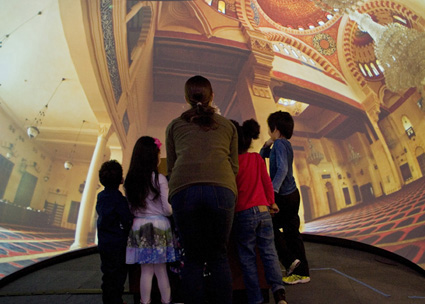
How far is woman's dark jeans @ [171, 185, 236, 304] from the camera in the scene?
27.5 inches

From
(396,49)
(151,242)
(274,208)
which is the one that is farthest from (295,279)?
(396,49)

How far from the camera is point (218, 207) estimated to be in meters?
0.70

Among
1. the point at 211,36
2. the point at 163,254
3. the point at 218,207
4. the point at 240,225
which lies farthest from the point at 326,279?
the point at 211,36

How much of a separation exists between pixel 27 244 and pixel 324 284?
86.8 inches

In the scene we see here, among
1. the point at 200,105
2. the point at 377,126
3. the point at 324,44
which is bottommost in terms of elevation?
the point at 200,105

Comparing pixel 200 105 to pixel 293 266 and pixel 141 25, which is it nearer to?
pixel 293 266

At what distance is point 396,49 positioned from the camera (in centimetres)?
257

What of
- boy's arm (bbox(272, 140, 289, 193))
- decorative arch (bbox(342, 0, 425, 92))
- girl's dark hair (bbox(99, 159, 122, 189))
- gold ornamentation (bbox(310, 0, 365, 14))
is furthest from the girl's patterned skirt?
gold ornamentation (bbox(310, 0, 365, 14))

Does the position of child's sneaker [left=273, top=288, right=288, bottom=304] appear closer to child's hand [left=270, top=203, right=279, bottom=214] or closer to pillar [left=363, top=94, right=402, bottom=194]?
child's hand [left=270, top=203, right=279, bottom=214]

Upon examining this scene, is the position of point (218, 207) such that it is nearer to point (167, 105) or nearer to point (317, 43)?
point (167, 105)

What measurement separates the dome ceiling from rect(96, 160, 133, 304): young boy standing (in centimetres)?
364

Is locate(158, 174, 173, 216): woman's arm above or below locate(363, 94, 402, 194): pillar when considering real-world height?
below

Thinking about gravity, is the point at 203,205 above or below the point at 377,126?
below

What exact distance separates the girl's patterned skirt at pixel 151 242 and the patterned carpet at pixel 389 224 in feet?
6.01
